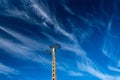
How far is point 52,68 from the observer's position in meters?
53.8

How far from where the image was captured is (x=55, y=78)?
52.7 meters

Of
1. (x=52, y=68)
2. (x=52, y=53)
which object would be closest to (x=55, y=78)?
(x=52, y=68)

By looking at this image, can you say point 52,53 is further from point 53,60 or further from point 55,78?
point 55,78

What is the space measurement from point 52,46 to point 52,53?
77.2 inches

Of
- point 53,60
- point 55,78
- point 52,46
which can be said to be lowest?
point 55,78

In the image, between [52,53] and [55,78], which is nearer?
[55,78]

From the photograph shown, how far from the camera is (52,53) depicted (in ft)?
188

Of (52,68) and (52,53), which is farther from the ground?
(52,53)

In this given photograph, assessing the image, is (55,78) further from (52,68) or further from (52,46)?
(52,46)

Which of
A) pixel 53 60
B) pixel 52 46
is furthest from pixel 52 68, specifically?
pixel 52 46

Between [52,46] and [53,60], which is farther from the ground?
[52,46]

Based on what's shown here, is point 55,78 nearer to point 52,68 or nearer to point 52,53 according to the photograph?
point 52,68

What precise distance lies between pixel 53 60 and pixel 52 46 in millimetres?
4363

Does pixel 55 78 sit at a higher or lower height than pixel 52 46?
lower
